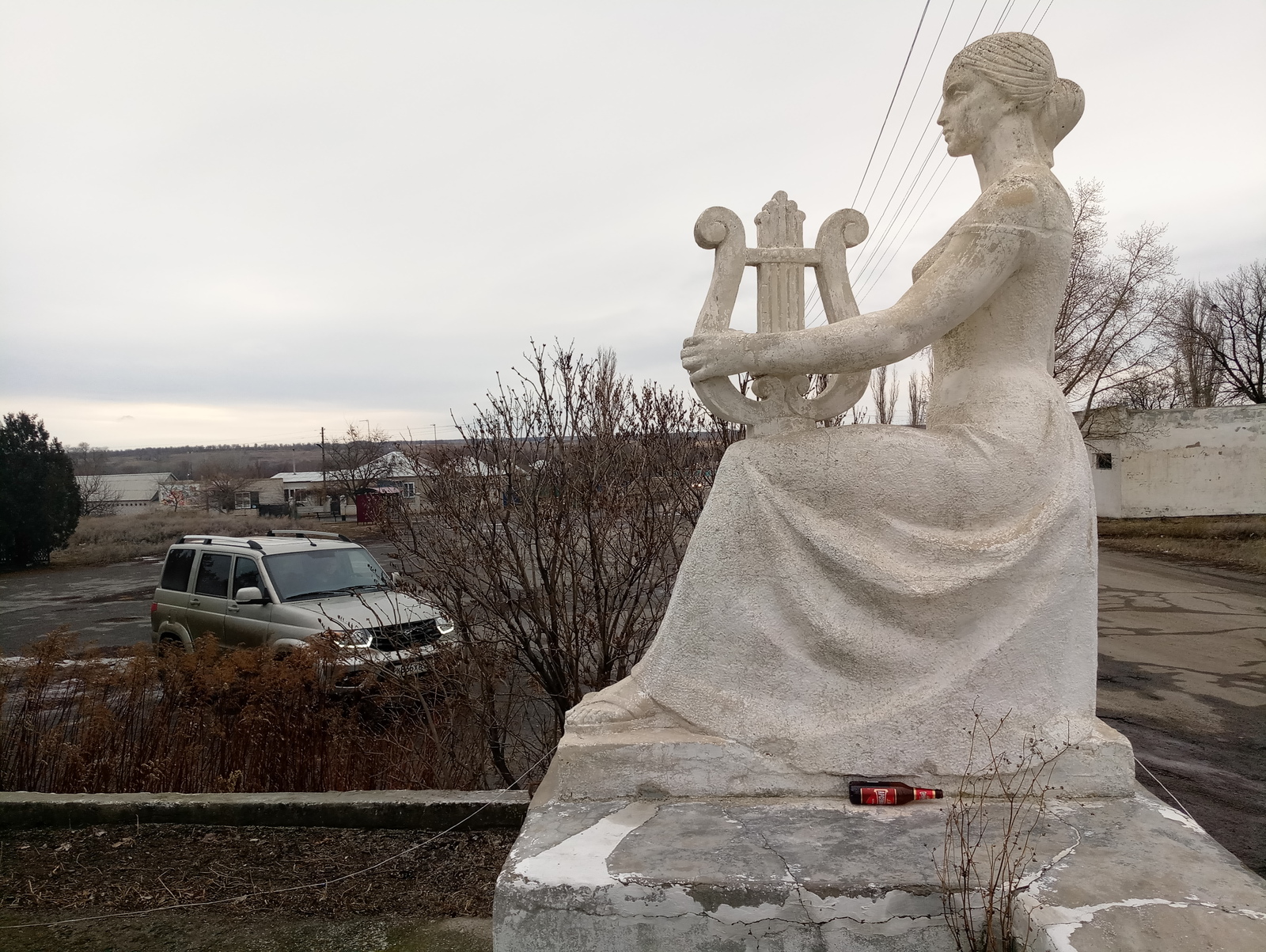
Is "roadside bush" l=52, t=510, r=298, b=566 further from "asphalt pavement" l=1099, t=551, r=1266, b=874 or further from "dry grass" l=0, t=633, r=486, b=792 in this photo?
"asphalt pavement" l=1099, t=551, r=1266, b=874

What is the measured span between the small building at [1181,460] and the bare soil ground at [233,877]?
61.0 feet

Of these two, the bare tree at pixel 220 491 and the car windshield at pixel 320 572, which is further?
the bare tree at pixel 220 491

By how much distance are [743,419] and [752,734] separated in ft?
3.41

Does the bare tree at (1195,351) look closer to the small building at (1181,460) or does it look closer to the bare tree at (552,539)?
the small building at (1181,460)

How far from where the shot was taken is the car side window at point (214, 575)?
7.75 m

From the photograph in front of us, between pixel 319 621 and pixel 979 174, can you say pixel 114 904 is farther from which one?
pixel 979 174

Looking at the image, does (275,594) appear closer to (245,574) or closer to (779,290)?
(245,574)

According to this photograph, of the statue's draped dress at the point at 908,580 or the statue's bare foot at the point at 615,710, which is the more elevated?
the statue's draped dress at the point at 908,580

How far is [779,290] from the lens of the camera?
296 centimetres

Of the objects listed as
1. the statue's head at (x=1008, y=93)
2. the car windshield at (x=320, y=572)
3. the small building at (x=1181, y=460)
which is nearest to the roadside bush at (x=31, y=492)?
the car windshield at (x=320, y=572)

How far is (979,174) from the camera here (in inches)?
113

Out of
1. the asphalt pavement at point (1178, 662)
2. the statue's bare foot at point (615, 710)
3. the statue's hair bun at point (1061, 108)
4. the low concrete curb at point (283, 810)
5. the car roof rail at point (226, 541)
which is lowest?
the asphalt pavement at point (1178, 662)

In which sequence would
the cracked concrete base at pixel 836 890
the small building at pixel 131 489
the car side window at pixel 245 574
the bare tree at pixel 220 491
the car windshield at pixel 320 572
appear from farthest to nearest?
1. the bare tree at pixel 220 491
2. the small building at pixel 131 489
3. the car side window at pixel 245 574
4. the car windshield at pixel 320 572
5. the cracked concrete base at pixel 836 890

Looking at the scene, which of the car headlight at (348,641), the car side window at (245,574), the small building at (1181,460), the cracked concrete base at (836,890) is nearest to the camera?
the cracked concrete base at (836,890)
